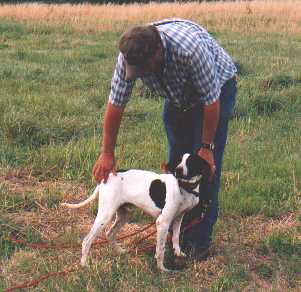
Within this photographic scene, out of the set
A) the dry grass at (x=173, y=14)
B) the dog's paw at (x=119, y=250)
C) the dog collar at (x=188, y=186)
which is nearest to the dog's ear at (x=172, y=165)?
the dog collar at (x=188, y=186)

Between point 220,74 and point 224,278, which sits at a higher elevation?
point 220,74

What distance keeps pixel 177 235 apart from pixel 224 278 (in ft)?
1.52

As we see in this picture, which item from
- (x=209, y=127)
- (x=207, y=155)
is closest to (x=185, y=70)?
(x=209, y=127)

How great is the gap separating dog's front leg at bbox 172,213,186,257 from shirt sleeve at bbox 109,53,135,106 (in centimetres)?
94

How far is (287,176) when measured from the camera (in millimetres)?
6246

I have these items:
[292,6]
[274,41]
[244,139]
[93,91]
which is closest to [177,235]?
[244,139]

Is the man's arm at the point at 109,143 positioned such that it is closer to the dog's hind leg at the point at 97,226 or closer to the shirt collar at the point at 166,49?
the dog's hind leg at the point at 97,226

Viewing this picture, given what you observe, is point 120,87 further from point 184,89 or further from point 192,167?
point 192,167

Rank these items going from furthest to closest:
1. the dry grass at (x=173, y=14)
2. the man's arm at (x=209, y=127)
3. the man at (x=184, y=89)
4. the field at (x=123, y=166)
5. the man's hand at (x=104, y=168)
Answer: the dry grass at (x=173, y=14), the field at (x=123, y=166), the man's hand at (x=104, y=168), the man's arm at (x=209, y=127), the man at (x=184, y=89)

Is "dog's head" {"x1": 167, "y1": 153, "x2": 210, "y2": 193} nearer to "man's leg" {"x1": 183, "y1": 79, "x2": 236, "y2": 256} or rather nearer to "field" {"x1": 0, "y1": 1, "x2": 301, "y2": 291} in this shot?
"man's leg" {"x1": 183, "y1": 79, "x2": 236, "y2": 256}

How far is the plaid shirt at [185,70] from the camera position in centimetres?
385

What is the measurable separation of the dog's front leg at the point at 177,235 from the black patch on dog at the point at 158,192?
0.28m

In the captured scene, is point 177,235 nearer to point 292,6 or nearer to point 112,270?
point 112,270

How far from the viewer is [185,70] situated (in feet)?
12.9
